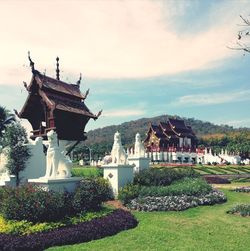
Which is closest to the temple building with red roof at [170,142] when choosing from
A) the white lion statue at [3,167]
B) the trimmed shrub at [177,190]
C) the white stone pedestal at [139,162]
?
the white stone pedestal at [139,162]

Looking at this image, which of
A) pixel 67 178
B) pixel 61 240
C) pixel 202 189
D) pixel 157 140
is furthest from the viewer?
pixel 157 140

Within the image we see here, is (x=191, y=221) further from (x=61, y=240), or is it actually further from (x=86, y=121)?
(x=86, y=121)

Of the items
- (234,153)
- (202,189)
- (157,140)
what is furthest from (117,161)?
(234,153)

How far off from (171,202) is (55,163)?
5036 mm

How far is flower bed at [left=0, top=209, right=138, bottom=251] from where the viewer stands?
932 cm

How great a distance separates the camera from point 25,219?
35.8 feet

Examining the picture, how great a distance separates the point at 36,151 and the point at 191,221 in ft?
34.1

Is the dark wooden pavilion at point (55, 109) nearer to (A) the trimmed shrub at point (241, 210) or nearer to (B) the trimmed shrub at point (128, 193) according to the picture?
(B) the trimmed shrub at point (128, 193)

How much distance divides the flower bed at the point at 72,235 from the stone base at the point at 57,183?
2103 millimetres

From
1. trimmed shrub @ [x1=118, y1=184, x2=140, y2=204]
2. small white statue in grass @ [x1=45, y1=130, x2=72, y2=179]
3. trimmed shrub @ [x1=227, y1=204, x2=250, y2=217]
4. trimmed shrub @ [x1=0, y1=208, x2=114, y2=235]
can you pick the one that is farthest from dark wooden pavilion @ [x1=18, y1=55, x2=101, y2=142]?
trimmed shrub @ [x1=227, y1=204, x2=250, y2=217]

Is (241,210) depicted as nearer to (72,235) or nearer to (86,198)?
(86,198)

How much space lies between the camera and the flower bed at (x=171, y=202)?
14.3 m

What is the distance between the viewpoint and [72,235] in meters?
10.2

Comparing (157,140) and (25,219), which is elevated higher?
(157,140)
